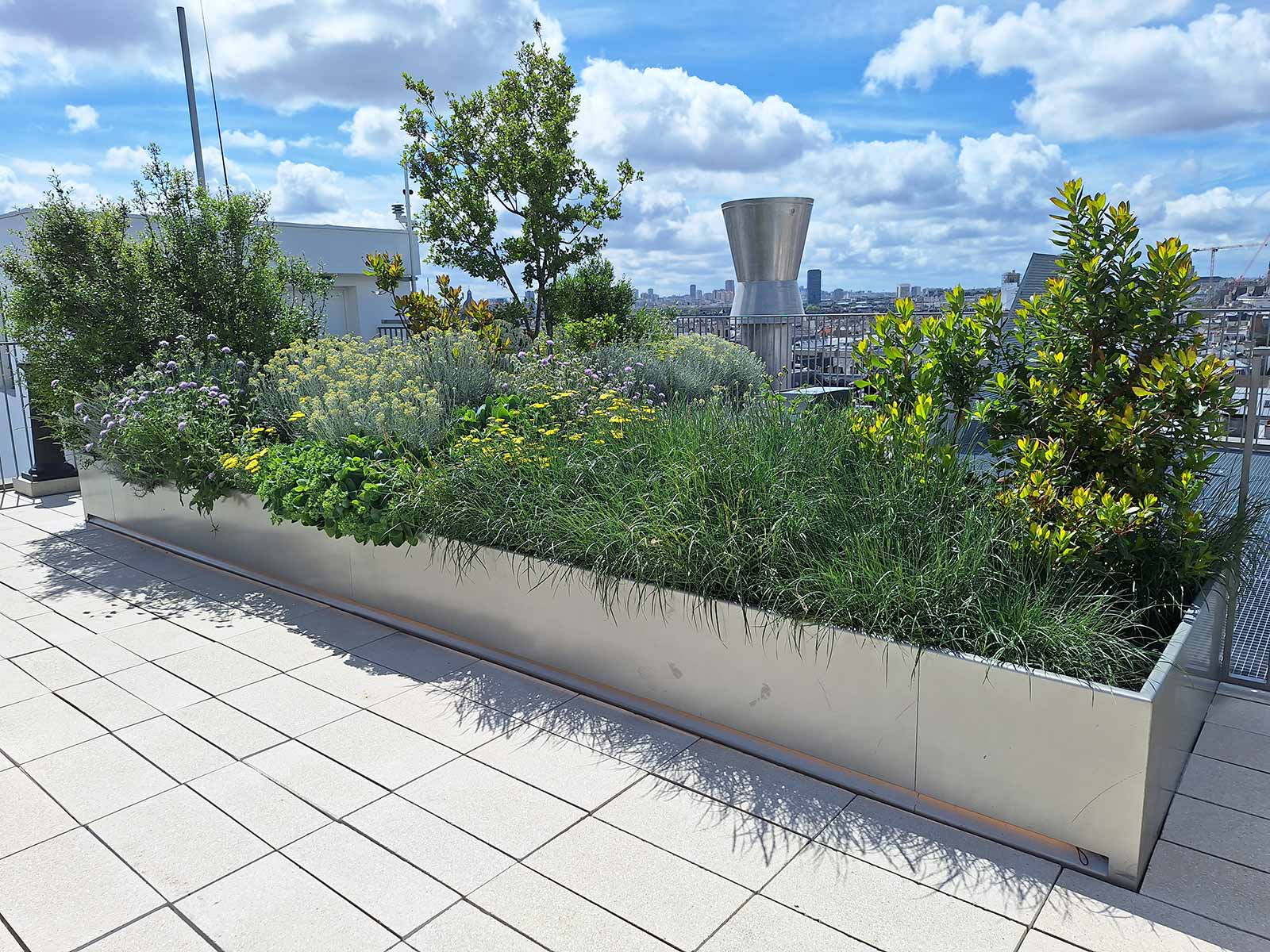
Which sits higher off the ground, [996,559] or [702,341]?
[702,341]

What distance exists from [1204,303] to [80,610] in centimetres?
586

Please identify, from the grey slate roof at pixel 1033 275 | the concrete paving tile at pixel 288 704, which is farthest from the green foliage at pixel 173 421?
the grey slate roof at pixel 1033 275

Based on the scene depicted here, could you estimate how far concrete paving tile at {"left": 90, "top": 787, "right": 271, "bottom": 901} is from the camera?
2.32 m

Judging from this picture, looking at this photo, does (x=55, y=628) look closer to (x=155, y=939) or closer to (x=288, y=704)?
(x=288, y=704)

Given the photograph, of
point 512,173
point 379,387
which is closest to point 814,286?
point 512,173

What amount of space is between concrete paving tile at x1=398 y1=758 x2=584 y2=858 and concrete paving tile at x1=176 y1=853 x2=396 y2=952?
0.43 m

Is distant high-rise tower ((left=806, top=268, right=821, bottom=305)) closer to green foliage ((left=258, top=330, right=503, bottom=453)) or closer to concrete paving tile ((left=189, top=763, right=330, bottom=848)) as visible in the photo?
green foliage ((left=258, top=330, right=503, bottom=453))

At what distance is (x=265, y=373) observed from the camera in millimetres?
6223

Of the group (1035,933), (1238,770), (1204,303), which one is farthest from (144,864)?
(1204,303)

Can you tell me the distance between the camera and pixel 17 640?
419 cm

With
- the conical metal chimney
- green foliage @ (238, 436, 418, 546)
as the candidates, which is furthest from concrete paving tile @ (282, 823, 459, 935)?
the conical metal chimney

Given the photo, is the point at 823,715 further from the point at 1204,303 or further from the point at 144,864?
the point at 1204,303

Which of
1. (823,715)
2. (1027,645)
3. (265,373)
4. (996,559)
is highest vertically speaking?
(265,373)

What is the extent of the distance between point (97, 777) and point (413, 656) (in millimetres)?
1325
